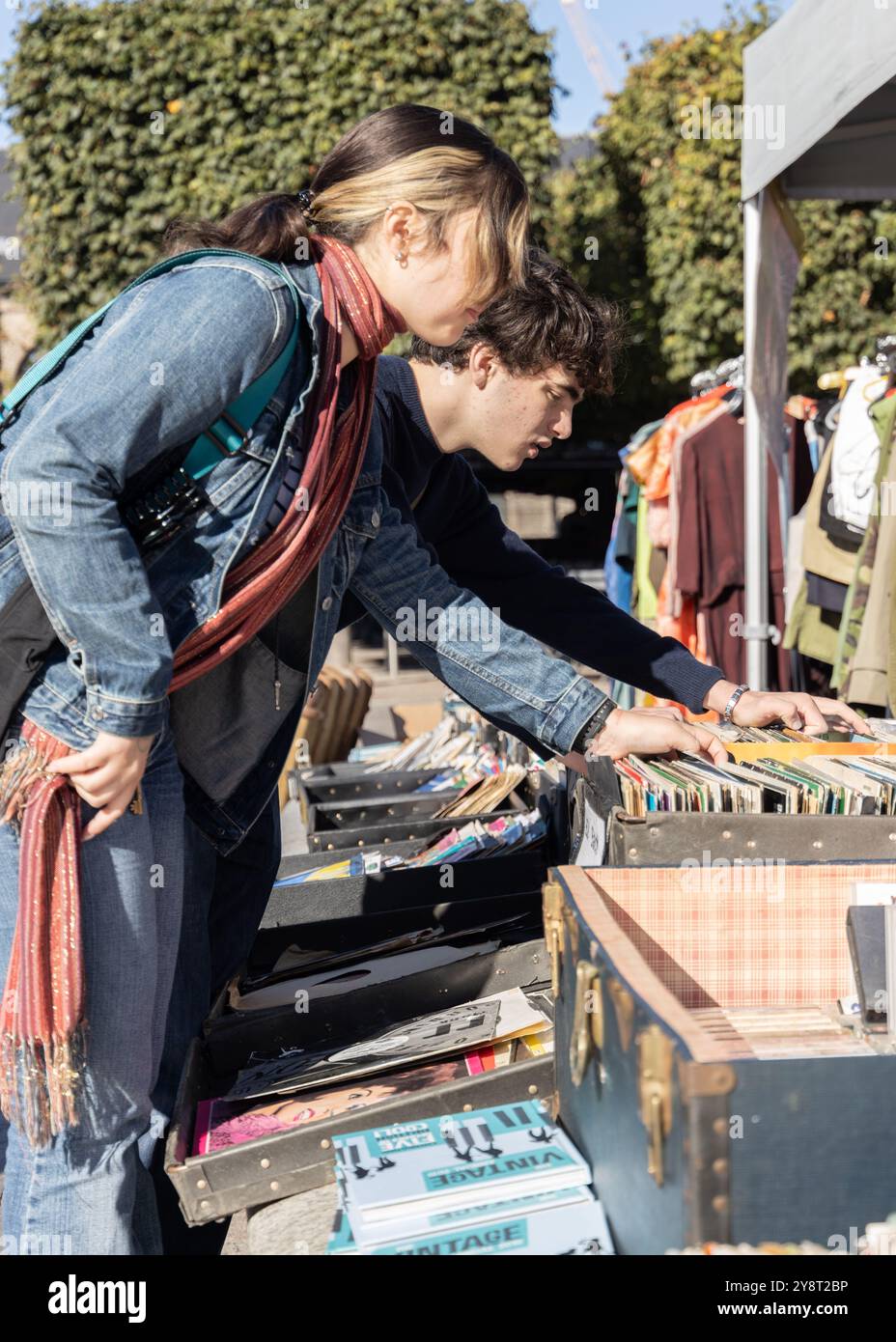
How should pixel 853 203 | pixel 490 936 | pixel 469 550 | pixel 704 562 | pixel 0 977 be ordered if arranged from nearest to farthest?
pixel 0 977
pixel 490 936
pixel 469 550
pixel 704 562
pixel 853 203

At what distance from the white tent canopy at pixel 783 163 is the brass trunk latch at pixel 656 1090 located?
262cm

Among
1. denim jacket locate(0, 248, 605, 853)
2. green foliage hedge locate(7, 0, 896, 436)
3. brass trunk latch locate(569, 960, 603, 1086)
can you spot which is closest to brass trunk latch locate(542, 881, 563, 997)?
brass trunk latch locate(569, 960, 603, 1086)

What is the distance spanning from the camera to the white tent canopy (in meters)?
3.15

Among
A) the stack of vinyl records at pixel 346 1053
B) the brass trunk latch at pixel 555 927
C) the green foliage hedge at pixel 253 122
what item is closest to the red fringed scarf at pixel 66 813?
the stack of vinyl records at pixel 346 1053

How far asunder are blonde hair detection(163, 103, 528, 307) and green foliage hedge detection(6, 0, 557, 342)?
24.5ft

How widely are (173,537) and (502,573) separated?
110 centimetres

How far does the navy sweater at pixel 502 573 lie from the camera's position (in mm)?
2318

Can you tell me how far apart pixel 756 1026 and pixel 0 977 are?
973 millimetres

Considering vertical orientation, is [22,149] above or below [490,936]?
above

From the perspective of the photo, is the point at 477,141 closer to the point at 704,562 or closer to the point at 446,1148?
the point at 446,1148

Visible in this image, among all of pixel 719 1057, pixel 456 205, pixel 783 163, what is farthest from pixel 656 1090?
pixel 783 163

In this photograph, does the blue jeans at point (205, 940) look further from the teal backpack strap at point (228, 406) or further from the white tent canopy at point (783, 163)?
the white tent canopy at point (783, 163)

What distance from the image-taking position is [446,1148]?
1460mm
